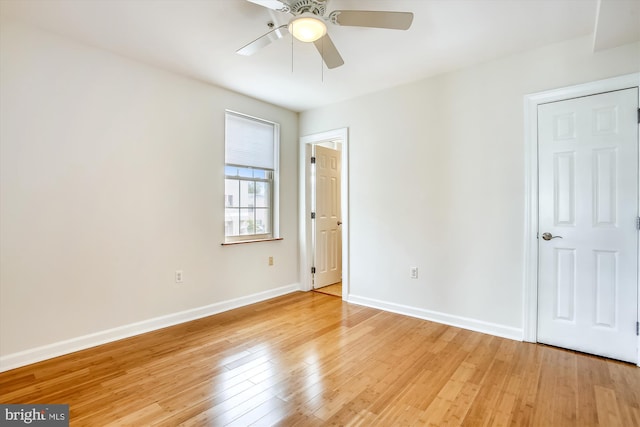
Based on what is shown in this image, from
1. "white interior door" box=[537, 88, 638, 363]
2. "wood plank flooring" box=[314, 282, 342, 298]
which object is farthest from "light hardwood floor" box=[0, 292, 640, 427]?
"wood plank flooring" box=[314, 282, 342, 298]

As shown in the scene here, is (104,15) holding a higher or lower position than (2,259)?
higher

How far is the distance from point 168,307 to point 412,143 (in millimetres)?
3045

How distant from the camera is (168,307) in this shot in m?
3.08

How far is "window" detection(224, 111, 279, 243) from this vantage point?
3.65 meters

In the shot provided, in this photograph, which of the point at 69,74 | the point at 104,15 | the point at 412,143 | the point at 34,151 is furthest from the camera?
the point at 412,143

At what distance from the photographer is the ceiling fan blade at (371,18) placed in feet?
5.77

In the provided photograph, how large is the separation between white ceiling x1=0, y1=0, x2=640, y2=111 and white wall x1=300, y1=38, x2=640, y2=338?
0.20 metres

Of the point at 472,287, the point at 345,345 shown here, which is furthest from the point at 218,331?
the point at 472,287

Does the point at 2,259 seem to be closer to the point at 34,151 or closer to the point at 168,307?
the point at 34,151

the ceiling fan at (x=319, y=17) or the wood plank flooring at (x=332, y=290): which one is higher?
the ceiling fan at (x=319, y=17)

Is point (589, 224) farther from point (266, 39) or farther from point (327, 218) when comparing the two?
point (327, 218)

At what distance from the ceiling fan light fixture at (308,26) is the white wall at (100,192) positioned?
185cm

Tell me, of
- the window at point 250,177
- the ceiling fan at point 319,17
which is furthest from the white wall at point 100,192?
the ceiling fan at point 319,17

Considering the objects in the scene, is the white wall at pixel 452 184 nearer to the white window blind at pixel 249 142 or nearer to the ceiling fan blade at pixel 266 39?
the white window blind at pixel 249 142
